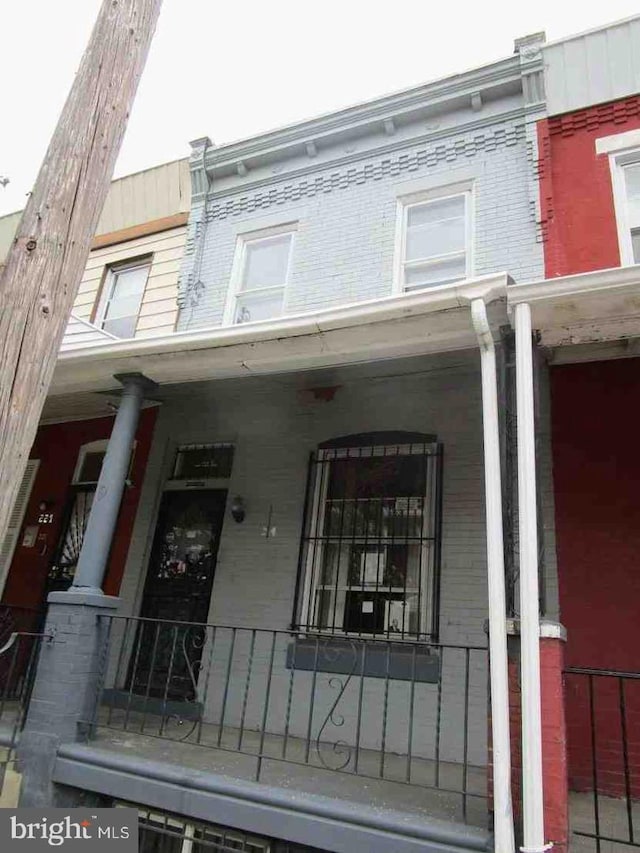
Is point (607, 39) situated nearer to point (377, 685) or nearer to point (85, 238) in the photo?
point (85, 238)

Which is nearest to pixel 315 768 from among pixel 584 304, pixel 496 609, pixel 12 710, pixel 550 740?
pixel 550 740

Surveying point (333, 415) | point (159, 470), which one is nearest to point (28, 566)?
point (159, 470)

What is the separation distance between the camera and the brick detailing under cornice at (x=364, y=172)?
617cm

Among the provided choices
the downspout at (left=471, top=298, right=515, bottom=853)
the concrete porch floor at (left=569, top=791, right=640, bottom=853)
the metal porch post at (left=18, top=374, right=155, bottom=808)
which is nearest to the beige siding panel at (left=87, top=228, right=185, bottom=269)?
the metal porch post at (left=18, top=374, right=155, bottom=808)

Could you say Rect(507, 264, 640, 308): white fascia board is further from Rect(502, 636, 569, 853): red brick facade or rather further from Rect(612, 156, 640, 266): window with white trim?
Rect(612, 156, 640, 266): window with white trim

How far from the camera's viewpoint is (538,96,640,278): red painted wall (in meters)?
5.32

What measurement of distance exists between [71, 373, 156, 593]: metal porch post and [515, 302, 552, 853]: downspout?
115 inches

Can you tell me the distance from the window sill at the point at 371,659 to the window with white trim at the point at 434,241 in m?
3.36

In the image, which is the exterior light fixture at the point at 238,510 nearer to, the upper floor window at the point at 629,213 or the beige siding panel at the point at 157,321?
the beige siding panel at the point at 157,321

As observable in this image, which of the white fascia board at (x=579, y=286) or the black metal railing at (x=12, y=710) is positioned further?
the black metal railing at (x=12, y=710)

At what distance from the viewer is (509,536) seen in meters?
3.34

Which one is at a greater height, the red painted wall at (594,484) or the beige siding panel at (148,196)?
the beige siding panel at (148,196)

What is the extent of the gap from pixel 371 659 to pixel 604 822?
75.9 inches

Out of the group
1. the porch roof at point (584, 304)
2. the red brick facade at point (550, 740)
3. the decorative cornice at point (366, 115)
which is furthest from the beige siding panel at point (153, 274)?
the red brick facade at point (550, 740)
